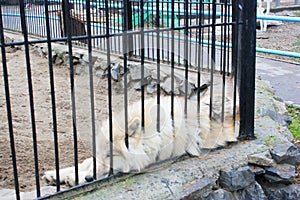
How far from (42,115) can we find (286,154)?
3.30m

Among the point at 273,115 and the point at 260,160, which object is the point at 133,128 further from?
the point at 273,115

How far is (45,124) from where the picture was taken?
186 inches

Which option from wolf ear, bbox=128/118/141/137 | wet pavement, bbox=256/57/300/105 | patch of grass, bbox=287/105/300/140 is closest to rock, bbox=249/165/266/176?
wolf ear, bbox=128/118/141/137

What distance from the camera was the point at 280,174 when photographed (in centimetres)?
262

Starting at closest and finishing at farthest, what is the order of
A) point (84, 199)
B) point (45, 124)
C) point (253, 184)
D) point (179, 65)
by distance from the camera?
point (84, 199) → point (253, 184) → point (45, 124) → point (179, 65)

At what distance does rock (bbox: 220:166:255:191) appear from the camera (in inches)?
97.7

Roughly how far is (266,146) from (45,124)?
2.81 m

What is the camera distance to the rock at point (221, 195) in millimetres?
2414

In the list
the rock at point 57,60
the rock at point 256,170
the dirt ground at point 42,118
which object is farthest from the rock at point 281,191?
the rock at point 57,60

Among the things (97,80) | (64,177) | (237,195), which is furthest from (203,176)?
(97,80)

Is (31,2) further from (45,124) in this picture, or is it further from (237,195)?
(237,195)

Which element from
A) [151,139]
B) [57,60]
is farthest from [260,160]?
[57,60]

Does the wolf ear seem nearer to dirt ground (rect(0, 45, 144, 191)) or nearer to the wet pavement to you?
dirt ground (rect(0, 45, 144, 191))

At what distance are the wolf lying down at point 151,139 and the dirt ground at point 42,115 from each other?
671 millimetres
